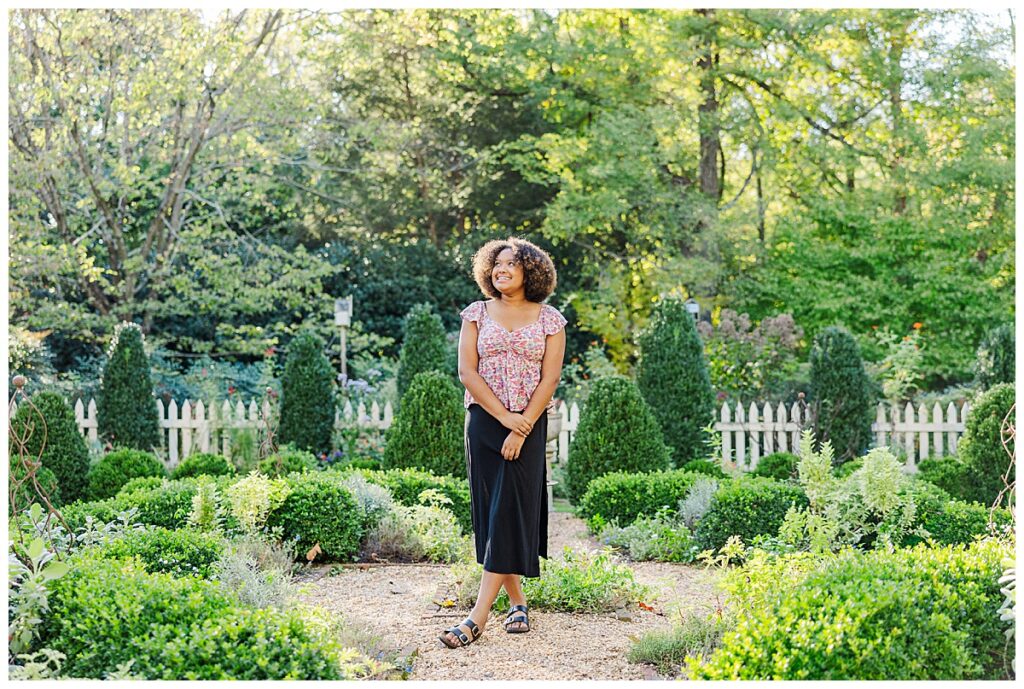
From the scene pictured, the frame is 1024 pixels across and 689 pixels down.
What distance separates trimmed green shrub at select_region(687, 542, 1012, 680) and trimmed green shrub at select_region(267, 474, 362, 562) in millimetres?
2754

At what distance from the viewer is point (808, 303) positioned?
13.5 m

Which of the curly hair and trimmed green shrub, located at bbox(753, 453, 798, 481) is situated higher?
the curly hair

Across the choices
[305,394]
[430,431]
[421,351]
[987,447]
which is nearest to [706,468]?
[987,447]

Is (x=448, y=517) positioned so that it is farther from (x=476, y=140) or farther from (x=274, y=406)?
(x=476, y=140)

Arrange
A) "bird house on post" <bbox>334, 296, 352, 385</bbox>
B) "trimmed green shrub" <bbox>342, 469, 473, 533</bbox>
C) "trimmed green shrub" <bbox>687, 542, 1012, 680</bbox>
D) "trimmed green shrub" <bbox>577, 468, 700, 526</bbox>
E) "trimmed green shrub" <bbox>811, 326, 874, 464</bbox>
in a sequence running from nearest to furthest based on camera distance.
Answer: "trimmed green shrub" <bbox>687, 542, 1012, 680</bbox>
"trimmed green shrub" <bbox>342, 469, 473, 533</bbox>
"trimmed green shrub" <bbox>577, 468, 700, 526</bbox>
"trimmed green shrub" <bbox>811, 326, 874, 464</bbox>
"bird house on post" <bbox>334, 296, 352, 385</bbox>

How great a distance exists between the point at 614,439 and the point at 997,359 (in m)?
3.57

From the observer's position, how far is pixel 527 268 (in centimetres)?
397

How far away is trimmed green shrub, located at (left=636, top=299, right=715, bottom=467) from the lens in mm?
8648

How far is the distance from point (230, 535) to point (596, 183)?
984 centimetres

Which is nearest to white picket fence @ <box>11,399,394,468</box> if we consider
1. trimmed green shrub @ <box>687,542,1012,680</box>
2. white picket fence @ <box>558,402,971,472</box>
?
white picket fence @ <box>558,402,971,472</box>

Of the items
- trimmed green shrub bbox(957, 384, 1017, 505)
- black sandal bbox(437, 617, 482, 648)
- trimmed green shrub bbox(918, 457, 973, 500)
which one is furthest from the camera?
trimmed green shrub bbox(918, 457, 973, 500)

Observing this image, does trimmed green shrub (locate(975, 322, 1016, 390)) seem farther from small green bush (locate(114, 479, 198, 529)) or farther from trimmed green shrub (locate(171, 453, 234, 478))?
small green bush (locate(114, 479, 198, 529))

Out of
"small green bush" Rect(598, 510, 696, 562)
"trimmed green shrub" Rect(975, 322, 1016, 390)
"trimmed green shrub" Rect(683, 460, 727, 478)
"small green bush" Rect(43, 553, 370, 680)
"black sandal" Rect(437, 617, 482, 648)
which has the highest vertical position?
"trimmed green shrub" Rect(975, 322, 1016, 390)

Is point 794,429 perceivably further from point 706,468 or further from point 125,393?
point 125,393
